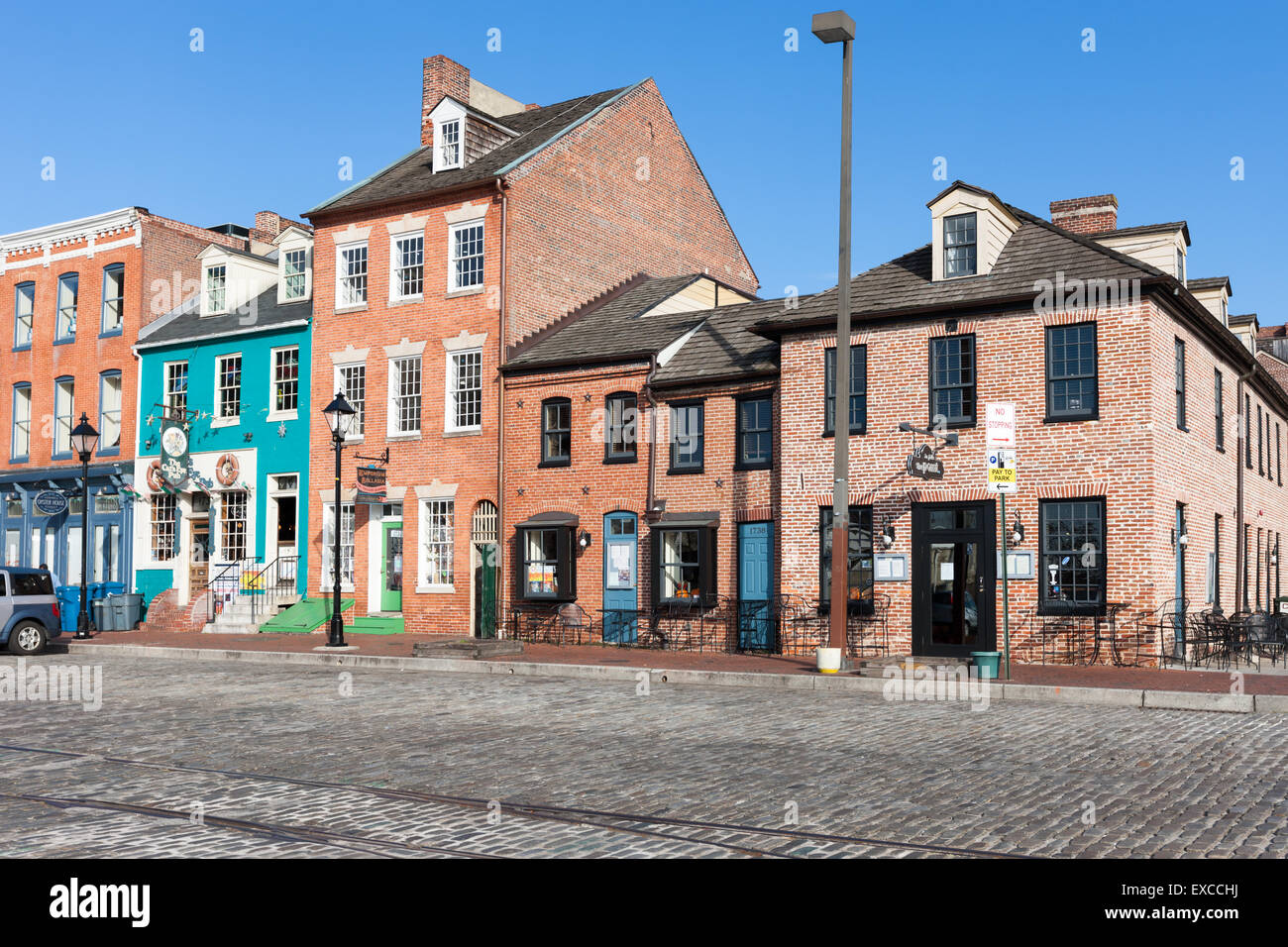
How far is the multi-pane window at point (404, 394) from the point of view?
1127 inches

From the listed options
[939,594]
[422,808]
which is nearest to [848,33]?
[939,594]

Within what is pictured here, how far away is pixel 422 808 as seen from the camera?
27.0 ft

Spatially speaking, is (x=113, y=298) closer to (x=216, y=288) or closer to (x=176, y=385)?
(x=216, y=288)

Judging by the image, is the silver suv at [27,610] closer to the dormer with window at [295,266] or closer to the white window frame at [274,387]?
the white window frame at [274,387]

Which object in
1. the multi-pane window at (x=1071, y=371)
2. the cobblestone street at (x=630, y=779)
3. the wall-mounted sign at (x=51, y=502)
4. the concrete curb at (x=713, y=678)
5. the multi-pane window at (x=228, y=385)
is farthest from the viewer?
the wall-mounted sign at (x=51, y=502)

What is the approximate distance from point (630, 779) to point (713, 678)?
28.5 ft

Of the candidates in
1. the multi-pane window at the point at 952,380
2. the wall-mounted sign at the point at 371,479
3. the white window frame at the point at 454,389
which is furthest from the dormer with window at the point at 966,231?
the wall-mounted sign at the point at 371,479

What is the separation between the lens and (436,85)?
32.9m

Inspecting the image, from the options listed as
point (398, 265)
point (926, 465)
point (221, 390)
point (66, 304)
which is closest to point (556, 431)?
point (398, 265)

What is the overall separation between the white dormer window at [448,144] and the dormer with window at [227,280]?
23.3ft

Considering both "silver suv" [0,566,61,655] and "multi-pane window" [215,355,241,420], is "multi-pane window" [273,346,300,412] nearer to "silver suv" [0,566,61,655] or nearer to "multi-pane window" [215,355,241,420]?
"multi-pane window" [215,355,241,420]

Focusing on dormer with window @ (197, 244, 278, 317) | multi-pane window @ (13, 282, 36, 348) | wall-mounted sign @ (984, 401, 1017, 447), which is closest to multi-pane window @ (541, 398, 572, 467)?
dormer with window @ (197, 244, 278, 317)
